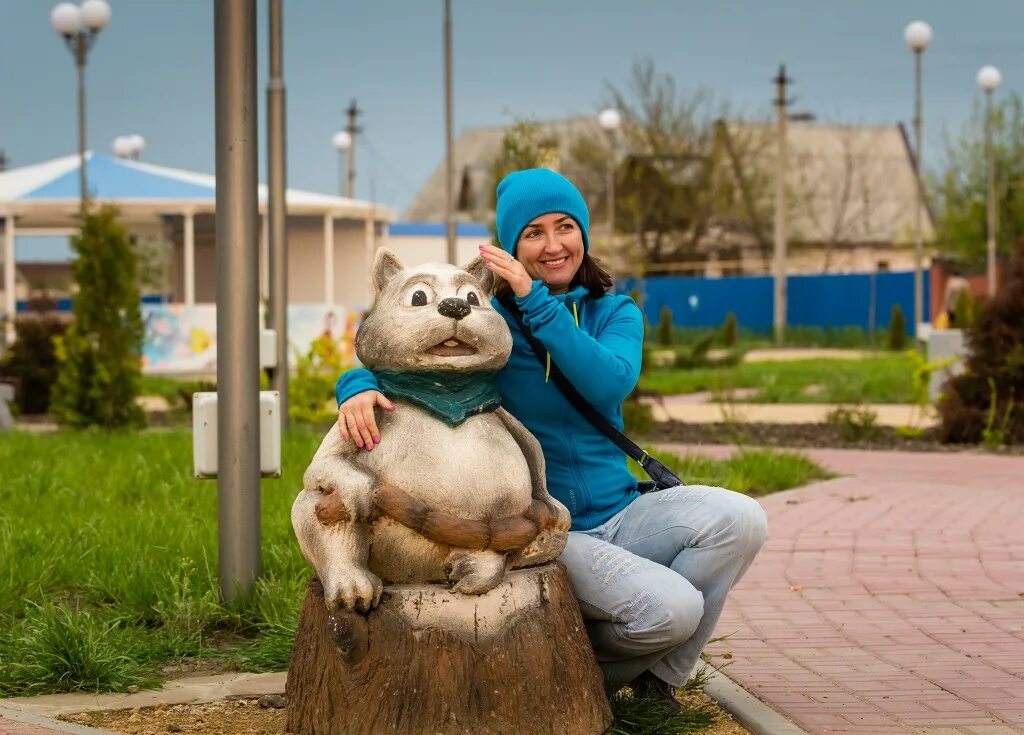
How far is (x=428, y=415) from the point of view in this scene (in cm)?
383

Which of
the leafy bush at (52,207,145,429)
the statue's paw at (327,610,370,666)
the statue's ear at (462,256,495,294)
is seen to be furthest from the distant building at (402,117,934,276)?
the statue's paw at (327,610,370,666)

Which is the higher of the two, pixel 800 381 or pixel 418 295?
pixel 418 295

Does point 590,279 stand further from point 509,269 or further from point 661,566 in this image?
point 661,566

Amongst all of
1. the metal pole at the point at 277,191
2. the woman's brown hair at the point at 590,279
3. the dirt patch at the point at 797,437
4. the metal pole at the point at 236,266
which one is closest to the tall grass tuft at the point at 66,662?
the metal pole at the point at 236,266

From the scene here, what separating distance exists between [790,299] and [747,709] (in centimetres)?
3949

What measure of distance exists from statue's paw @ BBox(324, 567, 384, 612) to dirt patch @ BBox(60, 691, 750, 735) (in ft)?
2.00

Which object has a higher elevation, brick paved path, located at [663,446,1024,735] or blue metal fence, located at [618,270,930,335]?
blue metal fence, located at [618,270,930,335]

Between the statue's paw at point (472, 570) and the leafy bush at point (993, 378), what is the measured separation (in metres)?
10.1

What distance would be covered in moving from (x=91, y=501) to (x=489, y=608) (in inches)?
197

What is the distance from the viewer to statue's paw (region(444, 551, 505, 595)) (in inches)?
147

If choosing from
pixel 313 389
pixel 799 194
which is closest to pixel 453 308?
pixel 313 389

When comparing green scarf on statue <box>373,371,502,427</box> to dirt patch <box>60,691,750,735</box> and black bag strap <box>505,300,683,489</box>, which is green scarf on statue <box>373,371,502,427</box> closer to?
black bag strap <box>505,300,683,489</box>

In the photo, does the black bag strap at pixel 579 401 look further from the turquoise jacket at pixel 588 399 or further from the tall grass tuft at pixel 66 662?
the tall grass tuft at pixel 66 662

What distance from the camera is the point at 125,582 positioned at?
574 cm
